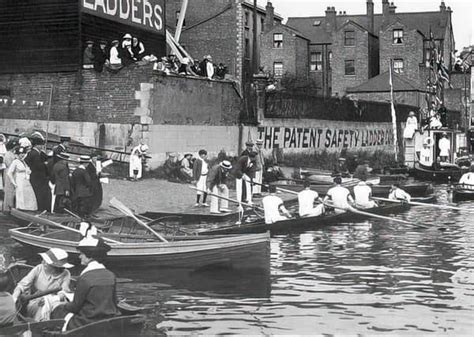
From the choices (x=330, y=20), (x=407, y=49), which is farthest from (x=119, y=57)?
(x=330, y=20)

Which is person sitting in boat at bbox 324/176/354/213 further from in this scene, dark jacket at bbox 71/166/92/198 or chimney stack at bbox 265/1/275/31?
chimney stack at bbox 265/1/275/31

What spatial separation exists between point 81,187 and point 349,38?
49.7 metres

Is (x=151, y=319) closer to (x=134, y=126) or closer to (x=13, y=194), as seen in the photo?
(x=13, y=194)

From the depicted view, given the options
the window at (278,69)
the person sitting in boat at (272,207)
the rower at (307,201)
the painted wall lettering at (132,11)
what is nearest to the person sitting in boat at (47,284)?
the person sitting in boat at (272,207)

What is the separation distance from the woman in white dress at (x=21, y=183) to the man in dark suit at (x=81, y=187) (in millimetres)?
1150

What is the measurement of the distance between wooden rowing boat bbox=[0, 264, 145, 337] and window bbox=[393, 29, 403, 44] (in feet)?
185

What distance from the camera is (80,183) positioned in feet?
54.4

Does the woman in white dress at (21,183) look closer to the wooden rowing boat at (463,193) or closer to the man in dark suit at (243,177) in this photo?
the man in dark suit at (243,177)

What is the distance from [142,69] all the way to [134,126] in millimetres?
1996

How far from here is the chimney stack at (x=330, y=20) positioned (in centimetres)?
6556

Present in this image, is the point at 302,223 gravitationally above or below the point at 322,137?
below

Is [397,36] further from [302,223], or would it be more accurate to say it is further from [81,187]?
[81,187]

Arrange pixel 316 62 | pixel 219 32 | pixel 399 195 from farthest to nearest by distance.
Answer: pixel 316 62, pixel 219 32, pixel 399 195

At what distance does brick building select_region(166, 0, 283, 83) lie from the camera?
50.5 m
